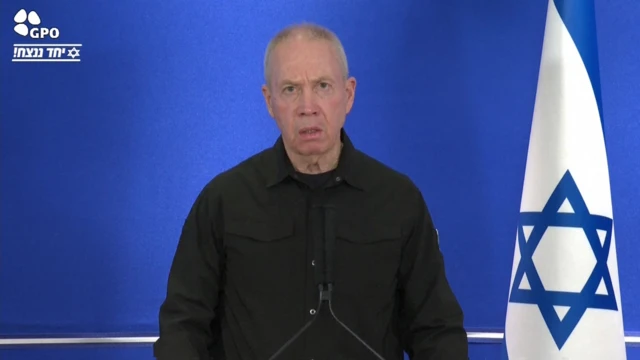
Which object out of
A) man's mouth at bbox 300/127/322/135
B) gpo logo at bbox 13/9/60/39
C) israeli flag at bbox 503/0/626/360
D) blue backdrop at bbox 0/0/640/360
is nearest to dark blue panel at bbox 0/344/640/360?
blue backdrop at bbox 0/0/640/360

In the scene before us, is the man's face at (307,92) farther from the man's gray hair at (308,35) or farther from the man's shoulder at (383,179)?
the man's shoulder at (383,179)

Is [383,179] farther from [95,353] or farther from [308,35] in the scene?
[95,353]

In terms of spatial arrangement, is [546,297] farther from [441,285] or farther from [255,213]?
[255,213]

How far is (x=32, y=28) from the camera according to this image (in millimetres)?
2789

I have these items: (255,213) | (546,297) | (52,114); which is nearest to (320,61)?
(255,213)

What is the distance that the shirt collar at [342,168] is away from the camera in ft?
5.83

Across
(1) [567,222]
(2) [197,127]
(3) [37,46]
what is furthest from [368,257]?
(3) [37,46]

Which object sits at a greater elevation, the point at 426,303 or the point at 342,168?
the point at 342,168

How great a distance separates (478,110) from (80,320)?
1.42m

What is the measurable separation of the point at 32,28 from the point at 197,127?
610mm

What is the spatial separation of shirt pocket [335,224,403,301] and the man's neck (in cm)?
13

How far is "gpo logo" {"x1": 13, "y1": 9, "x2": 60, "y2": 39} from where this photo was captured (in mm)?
2779

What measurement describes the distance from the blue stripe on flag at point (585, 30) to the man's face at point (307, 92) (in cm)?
98

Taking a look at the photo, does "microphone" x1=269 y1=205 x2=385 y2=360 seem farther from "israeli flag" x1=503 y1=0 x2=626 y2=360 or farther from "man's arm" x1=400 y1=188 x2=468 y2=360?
"israeli flag" x1=503 y1=0 x2=626 y2=360
